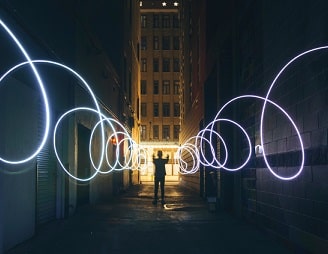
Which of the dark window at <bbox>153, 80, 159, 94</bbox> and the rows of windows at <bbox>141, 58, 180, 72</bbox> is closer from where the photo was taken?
the dark window at <bbox>153, 80, 159, 94</bbox>

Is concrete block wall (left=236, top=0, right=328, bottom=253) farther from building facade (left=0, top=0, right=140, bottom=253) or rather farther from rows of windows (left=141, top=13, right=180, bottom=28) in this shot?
rows of windows (left=141, top=13, right=180, bottom=28)

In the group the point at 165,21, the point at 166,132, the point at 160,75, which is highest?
the point at 165,21

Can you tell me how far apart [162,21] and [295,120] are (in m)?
72.5

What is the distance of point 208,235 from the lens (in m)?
12.0

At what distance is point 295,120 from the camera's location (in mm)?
9359

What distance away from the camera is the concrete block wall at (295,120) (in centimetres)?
805

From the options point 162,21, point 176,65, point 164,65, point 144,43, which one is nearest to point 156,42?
point 144,43

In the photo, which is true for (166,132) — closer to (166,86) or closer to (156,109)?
(156,109)

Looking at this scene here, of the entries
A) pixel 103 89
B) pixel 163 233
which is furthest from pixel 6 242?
pixel 103 89

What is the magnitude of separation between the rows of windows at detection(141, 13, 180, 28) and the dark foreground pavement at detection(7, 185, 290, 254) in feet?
214

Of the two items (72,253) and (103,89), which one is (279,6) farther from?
(103,89)

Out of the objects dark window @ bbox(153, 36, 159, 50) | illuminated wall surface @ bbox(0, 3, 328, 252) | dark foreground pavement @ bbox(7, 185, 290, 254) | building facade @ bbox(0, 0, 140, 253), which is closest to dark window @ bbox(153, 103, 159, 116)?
dark window @ bbox(153, 36, 159, 50)

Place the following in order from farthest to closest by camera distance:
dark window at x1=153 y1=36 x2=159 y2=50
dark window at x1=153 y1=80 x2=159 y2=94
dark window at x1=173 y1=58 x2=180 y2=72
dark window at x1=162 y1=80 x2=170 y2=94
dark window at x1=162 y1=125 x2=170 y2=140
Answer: dark window at x1=153 y1=36 x2=159 y2=50 < dark window at x1=173 y1=58 x2=180 y2=72 < dark window at x1=162 y1=80 x2=170 y2=94 < dark window at x1=153 y1=80 x2=159 y2=94 < dark window at x1=162 y1=125 x2=170 y2=140

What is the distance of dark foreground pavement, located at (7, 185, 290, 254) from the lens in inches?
393
